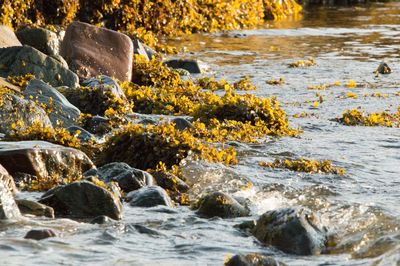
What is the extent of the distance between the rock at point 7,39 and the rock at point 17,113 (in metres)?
4.35

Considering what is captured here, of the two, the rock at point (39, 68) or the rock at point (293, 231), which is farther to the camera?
the rock at point (39, 68)

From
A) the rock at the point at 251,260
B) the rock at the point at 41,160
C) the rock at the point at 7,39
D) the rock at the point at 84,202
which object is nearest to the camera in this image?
the rock at the point at 251,260

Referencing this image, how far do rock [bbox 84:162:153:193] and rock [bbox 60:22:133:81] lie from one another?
5967mm

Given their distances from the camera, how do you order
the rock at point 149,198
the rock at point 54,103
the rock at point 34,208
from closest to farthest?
the rock at point 34,208 < the rock at point 149,198 < the rock at point 54,103

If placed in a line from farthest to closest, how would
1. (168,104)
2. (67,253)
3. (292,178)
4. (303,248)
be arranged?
(168,104), (292,178), (303,248), (67,253)

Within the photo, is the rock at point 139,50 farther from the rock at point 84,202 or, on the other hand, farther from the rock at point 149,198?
the rock at point 84,202

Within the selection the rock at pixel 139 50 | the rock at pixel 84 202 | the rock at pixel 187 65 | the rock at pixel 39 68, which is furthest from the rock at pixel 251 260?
the rock at pixel 187 65

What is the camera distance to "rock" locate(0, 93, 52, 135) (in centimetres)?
912

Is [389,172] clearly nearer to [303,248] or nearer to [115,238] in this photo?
[303,248]

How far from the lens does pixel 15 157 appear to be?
7.38 meters

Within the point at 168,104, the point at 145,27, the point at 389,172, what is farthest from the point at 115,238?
the point at 145,27

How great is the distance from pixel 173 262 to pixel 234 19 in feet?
66.9

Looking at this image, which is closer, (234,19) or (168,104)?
(168,104)

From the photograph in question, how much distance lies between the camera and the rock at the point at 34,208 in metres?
6.48
